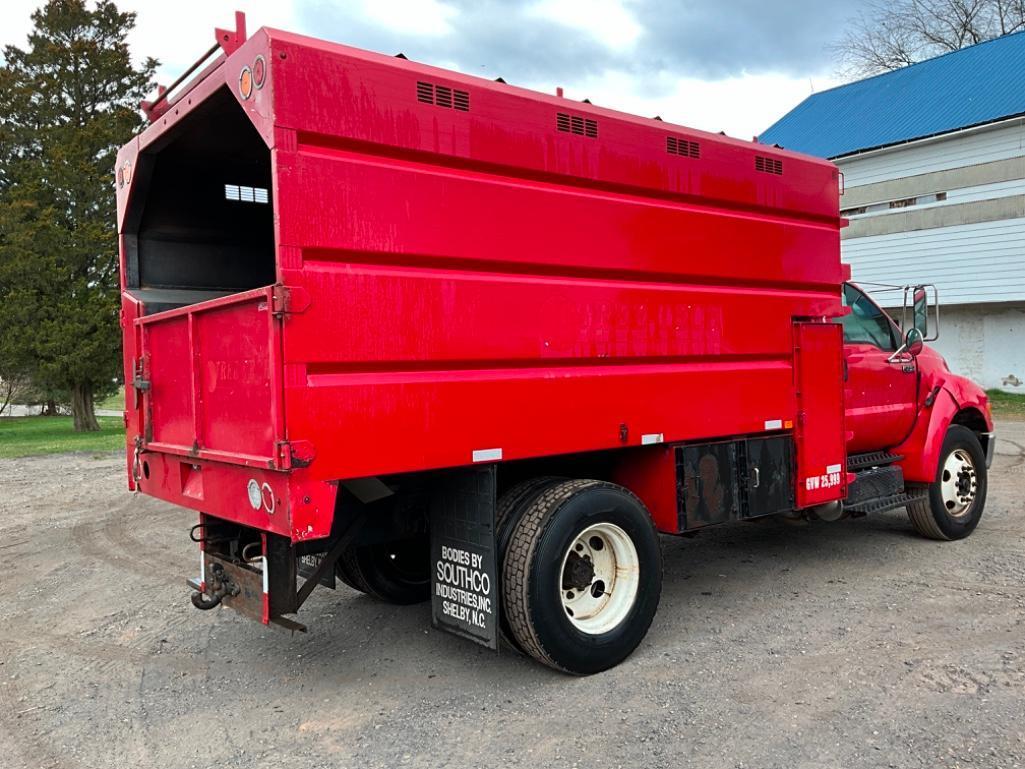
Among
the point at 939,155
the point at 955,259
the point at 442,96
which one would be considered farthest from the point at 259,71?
the point at 939,155

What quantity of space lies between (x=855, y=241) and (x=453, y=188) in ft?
72.1

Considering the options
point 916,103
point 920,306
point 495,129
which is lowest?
point 920,306

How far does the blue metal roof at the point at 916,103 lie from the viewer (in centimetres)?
2083

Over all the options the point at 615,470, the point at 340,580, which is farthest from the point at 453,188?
the point at 340,580

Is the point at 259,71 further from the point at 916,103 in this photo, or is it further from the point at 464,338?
the point at 916,103

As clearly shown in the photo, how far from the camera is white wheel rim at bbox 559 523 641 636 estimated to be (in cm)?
423

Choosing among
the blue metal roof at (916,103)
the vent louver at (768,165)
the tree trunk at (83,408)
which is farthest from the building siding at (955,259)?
the tree trunk at (83,408)

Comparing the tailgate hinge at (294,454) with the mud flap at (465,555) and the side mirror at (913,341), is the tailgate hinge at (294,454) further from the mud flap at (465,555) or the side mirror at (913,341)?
the side mirror at (913,341)

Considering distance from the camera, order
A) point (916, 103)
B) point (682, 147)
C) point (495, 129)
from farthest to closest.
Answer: point (916, 103) < point (682, 147) < point (495, 129)

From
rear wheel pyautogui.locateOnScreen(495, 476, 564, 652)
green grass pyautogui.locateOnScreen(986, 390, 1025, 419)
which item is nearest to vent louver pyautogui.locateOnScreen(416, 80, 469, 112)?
rear wheel pyautogui.locateOnScreen(495, 476, 564, 652)

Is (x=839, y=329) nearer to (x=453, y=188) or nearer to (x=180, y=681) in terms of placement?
(x=453, y=188)

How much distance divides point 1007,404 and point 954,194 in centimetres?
555

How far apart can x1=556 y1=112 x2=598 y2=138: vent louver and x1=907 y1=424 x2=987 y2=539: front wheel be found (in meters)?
4.12

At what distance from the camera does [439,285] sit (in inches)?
149
